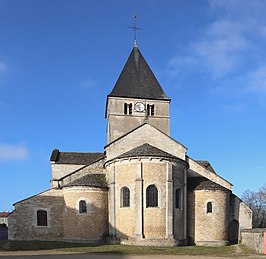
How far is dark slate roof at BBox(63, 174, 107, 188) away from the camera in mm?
28891

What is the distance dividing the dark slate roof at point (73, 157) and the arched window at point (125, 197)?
12.0m

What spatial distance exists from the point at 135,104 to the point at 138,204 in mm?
15506

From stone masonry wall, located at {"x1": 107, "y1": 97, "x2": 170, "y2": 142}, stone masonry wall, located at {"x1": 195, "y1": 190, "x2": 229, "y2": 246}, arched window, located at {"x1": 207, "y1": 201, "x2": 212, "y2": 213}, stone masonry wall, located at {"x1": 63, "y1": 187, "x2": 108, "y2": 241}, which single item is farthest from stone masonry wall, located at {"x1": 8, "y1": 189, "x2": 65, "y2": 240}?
arched window, located at {"x1": 207, "y1": 201, "x2": 212, "y2": 213}

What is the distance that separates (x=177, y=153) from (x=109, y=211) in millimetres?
8668

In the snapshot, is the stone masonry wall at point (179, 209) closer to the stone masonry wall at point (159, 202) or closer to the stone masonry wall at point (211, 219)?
the stone masonry wall at point (159, 202)

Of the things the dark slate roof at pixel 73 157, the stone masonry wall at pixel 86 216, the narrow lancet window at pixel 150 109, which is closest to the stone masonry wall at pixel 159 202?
the stone masonry wall at pixel 86 216

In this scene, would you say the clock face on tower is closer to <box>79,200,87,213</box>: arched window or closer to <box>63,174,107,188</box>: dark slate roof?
<box>63,174,107,188</box>: dark slate roof

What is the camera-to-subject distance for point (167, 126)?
128 ft

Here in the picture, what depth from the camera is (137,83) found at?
39875 millimetres

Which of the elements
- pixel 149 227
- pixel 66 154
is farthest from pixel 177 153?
pixel 66 154

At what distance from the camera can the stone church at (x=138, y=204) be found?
26.2m

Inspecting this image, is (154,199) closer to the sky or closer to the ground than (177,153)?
closer to the ground

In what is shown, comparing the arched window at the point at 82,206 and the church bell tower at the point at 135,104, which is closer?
the arched window at the point at 82,206

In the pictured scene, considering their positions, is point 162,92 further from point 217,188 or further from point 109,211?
point 109,211
